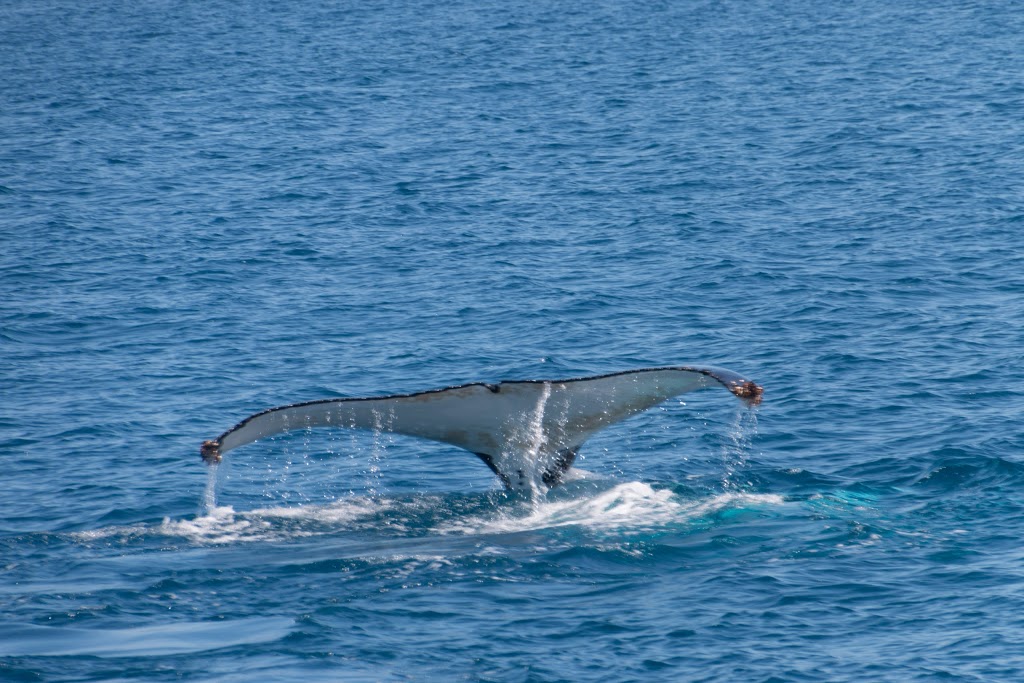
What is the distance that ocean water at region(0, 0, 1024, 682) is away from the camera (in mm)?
14359

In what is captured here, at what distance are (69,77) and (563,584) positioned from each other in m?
51.9

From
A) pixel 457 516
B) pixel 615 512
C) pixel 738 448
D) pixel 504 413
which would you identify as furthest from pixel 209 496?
pixel 738 448

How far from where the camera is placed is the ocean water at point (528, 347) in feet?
47.1

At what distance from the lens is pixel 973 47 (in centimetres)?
5525

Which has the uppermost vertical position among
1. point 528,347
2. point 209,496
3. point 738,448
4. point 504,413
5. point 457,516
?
point 504,413

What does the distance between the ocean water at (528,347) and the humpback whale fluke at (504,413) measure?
1.11 metres

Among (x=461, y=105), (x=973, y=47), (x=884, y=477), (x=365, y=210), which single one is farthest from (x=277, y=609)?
(x=973, y=47)

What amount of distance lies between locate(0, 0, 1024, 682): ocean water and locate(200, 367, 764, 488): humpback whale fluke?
43.5 inches

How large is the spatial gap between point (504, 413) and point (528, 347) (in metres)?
11.8

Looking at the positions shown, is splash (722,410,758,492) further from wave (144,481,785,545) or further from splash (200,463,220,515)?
splash (200,463,220,515)

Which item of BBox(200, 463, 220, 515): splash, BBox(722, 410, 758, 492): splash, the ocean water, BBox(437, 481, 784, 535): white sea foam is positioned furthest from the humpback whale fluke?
BBox(200, 463, 220, 515): splash

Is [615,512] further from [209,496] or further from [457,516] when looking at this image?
[209,496]

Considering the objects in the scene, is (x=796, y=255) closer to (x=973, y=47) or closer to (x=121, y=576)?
(x=121, y=576)

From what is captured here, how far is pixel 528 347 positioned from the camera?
2680 cm
